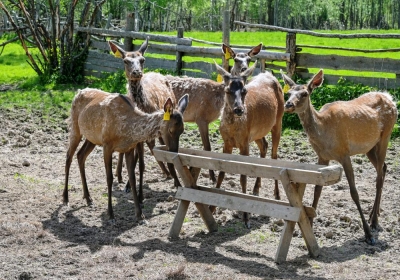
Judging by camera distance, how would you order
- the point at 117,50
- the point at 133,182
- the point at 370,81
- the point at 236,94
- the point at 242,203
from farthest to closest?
the point at 370,81 < the point at 117,50 < the point at 133,182 < the point at 236,94 < the point at 242,203

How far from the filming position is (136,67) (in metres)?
10.0

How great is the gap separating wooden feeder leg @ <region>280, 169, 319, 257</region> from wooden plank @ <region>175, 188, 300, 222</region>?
99 millimetres

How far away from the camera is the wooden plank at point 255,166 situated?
665 cm

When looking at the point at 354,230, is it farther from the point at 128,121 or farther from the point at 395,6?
the point at 395,6

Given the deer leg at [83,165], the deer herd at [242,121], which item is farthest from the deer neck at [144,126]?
the deer leg at [83,165]

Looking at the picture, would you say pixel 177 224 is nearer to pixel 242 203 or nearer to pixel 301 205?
pixel 242 203

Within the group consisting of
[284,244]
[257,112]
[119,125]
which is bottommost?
[284,244]

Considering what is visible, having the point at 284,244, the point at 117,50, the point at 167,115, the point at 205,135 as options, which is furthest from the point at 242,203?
the point at 117,50

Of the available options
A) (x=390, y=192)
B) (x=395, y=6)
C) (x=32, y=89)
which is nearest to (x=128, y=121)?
(x=390, y=192)

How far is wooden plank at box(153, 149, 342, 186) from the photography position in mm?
6648

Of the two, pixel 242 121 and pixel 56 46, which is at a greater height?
pixel 56 46

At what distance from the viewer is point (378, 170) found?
862cm

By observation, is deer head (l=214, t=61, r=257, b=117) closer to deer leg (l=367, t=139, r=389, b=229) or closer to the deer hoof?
deer leg (l=367, t=139, r=389, b=229)

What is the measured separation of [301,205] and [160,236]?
193cm
